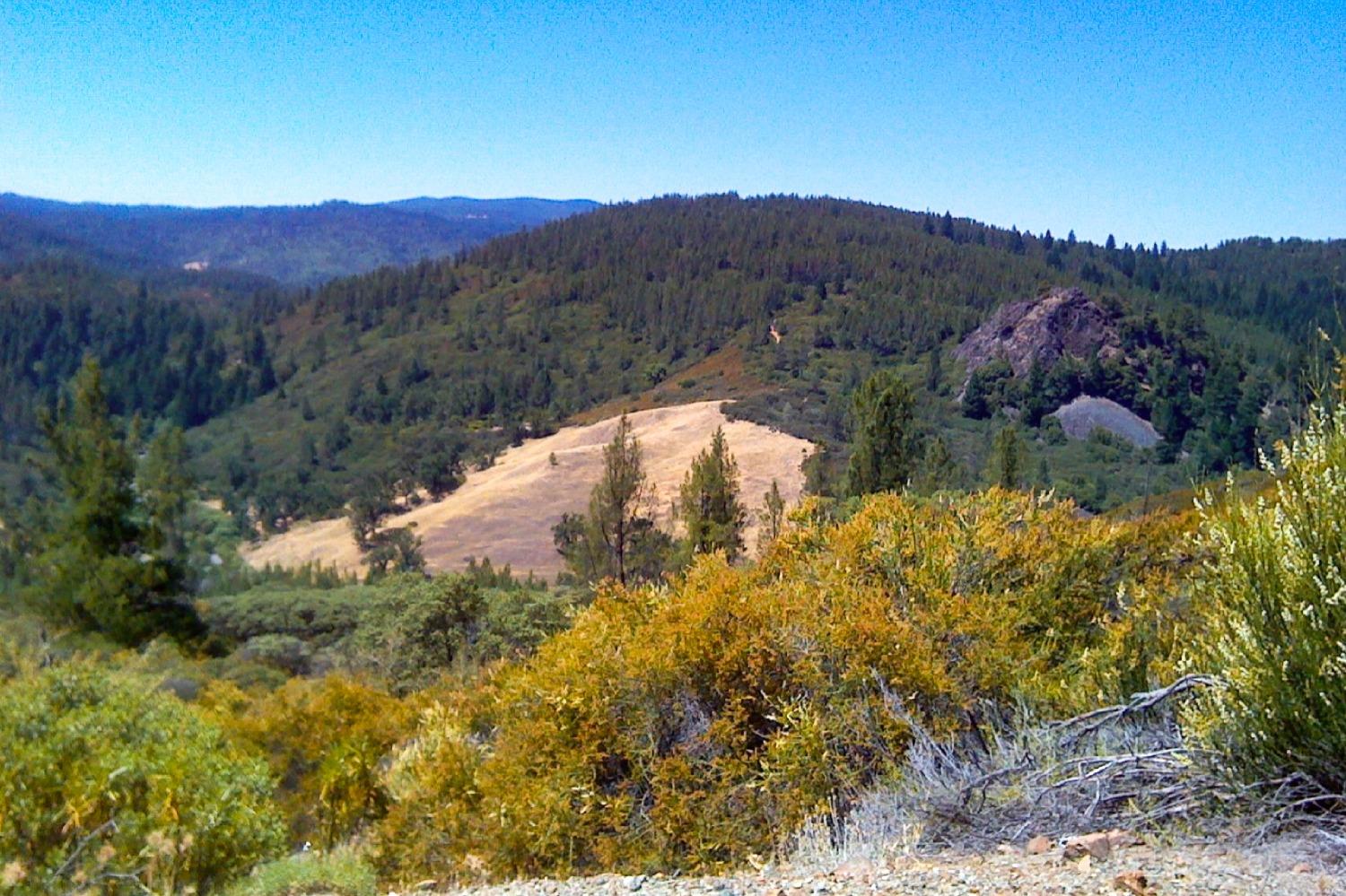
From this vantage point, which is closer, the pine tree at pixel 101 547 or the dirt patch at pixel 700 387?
the pine tree at pixel 101 547

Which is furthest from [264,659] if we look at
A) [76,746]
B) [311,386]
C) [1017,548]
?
[311,386]

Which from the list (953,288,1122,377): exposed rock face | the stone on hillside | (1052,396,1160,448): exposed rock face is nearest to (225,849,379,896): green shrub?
the stone on hillside

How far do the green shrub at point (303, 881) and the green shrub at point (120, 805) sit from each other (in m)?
0.17

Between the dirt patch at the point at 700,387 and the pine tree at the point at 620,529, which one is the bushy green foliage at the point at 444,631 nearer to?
the pine tree at the point at 620,529

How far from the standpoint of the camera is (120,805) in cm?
767

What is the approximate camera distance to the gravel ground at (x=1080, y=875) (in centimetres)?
448

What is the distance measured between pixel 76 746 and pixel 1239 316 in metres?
135

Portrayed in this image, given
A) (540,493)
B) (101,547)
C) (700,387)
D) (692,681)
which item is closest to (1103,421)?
(700,387)

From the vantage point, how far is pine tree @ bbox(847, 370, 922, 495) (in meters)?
30.1

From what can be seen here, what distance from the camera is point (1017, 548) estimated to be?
995 centimetres

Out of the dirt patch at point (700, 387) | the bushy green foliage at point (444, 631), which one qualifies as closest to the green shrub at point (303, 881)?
the bushy green foliage at point (444, 631)

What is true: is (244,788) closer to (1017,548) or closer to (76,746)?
(76,746)

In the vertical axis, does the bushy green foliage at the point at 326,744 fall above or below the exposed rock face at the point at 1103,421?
below

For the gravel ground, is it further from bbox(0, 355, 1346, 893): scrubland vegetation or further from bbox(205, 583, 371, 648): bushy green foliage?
bbox(205, 583, 371, 648): bushy green foliage
